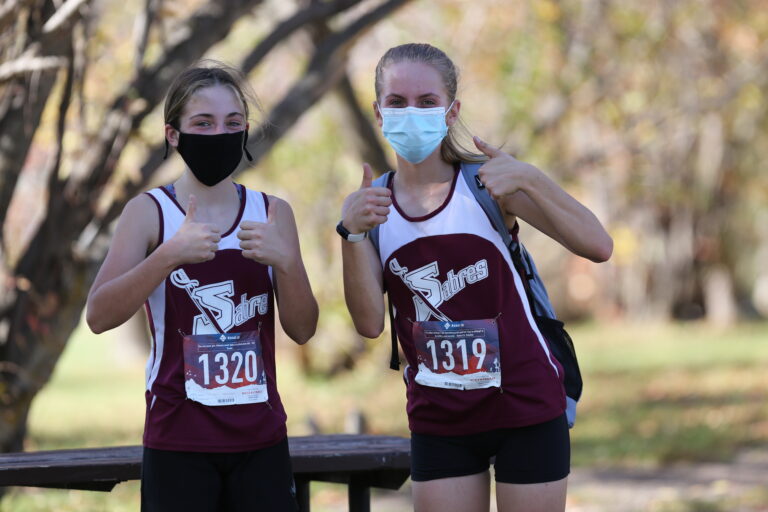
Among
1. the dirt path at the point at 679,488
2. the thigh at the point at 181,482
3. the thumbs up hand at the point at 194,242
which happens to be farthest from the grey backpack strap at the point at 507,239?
the dirt path at the point at 679,488

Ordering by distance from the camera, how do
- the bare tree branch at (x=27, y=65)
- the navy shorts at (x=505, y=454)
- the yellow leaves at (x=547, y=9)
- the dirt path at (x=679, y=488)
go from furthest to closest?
1. the yellow leaves at (x=547, y=9)
2. the dirt path at (x=679, y=488)
3. the bare tree branch at (x=27, y=65)
4. the navy shorts at (x=505, y=454)

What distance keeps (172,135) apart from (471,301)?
3.50 ft

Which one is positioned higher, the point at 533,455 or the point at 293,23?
the point at 293,23

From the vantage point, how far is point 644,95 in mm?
15414

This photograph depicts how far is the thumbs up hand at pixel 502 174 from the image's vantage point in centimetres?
348

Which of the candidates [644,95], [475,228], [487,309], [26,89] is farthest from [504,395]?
[644,95]

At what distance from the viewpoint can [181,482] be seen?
3.54 meters

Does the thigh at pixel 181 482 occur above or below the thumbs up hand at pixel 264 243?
below

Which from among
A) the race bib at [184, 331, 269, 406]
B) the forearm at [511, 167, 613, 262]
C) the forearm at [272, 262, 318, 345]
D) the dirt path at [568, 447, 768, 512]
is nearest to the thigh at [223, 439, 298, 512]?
the race bib at [184, 331, 269, 406]

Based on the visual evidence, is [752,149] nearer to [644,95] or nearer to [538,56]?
[644,95]

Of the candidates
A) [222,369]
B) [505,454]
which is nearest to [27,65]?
[222,369]

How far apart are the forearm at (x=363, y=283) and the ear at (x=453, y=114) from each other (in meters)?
0.46

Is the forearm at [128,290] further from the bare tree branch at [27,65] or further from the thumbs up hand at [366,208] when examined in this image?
the bare tree branch at [27,65]

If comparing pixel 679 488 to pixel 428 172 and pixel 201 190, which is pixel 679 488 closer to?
pixel 428 172
